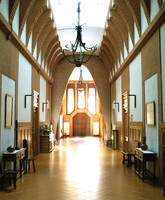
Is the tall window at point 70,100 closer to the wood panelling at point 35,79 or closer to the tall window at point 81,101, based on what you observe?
the tall window at point 81,101

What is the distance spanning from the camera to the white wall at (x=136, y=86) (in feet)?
25.0

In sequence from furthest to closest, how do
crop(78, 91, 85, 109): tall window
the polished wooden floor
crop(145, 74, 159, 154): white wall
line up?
crop(78, 91, 85, 109): tall window
crop(145, 74, 159, 154): white wall
the polished wooden floor

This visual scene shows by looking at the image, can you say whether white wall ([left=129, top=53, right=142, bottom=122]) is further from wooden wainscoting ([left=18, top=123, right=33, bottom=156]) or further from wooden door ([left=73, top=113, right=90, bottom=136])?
wooden door ([left=73, top=113, right=90, bottom=136])

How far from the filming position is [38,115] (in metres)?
10.8

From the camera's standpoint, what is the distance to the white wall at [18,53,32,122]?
757cm

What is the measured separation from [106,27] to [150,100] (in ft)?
16.0

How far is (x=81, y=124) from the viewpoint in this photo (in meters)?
23.0

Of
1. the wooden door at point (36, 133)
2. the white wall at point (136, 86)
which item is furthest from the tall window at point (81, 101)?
the white wall at point (136, 86)

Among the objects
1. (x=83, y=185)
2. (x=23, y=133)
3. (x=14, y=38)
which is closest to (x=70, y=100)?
(x=23, y=133)

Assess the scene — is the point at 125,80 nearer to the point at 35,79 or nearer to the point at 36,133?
the point at 35,79

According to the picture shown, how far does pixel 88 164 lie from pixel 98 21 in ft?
20.1

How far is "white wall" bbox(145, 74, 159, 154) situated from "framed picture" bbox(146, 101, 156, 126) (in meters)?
0.10

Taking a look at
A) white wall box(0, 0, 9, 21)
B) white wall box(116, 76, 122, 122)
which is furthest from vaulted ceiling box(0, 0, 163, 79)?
white wall box(116, 76, 122, 122)

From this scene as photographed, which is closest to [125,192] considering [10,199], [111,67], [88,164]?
[10,199]
